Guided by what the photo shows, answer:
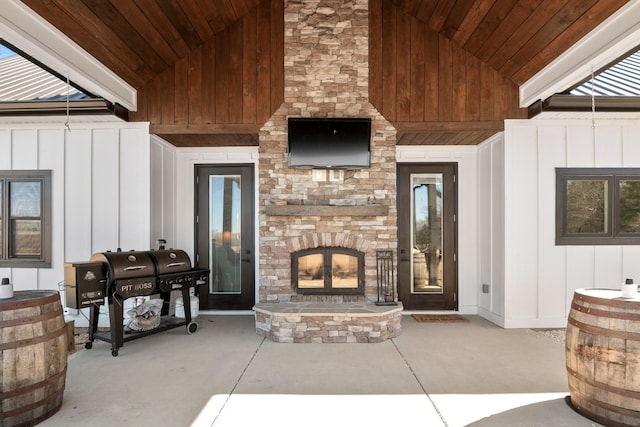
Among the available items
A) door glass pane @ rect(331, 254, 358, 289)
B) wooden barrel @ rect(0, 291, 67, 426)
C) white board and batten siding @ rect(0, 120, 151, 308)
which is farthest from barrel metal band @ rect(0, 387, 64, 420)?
door glass pane @ rect(331, 254, 358, 289)

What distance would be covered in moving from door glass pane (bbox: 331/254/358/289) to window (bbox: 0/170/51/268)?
3839 mm

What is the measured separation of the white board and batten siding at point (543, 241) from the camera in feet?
16.3

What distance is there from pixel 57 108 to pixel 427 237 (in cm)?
527

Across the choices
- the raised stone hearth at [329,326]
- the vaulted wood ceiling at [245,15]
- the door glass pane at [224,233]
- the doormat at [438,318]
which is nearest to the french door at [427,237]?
the doormat at [438,318]

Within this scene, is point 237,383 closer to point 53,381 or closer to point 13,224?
point 53,381

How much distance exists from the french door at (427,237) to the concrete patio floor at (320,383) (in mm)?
1197

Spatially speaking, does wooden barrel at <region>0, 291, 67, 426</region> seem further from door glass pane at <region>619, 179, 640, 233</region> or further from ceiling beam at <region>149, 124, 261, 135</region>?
door glass pane at <region>619, 179, 640, 233</region>

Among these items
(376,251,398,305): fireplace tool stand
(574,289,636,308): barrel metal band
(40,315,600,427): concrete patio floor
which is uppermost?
(574,289,636,308): barrel metal band

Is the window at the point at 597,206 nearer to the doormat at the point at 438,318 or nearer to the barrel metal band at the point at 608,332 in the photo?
the doormat at the point at 438,318

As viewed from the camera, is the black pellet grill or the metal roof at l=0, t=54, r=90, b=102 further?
the metal roof at l=0, t=54, r=90, b=102

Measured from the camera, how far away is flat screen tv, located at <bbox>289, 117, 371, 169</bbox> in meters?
4.86

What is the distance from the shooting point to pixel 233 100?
500 centimetres

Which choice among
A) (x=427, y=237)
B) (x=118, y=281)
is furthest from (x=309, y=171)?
(x=118, y=281)

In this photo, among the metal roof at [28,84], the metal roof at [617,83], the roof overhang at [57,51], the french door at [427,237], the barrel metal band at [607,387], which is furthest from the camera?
the french door at [427,237]
